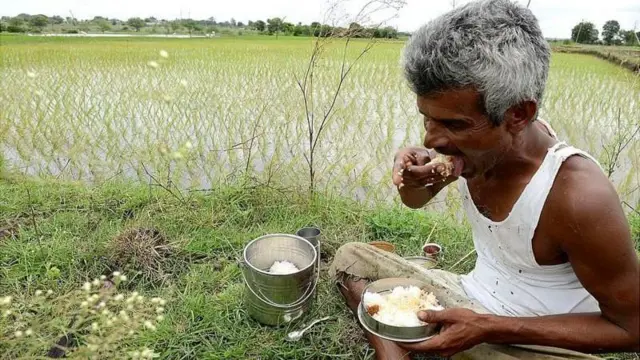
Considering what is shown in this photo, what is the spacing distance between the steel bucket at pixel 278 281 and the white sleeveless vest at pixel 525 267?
0.76 metres

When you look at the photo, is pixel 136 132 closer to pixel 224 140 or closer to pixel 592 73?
pixel 224 140

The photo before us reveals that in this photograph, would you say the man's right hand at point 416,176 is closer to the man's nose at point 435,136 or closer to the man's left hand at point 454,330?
the man's nose at point 435,136

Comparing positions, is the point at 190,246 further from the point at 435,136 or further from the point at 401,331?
the point at 435,136

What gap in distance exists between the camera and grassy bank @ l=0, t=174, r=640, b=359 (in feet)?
6.93

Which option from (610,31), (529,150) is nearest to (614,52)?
(610,31)

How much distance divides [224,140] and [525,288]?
3.64 meters

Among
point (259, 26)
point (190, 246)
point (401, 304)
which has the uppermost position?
point (259, 26)

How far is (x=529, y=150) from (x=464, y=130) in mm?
245

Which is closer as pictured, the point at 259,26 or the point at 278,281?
the point at 278,281

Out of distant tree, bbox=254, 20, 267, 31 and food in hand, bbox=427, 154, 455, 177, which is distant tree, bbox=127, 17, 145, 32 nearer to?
distant tree, bbox=254, 20, 267, 31

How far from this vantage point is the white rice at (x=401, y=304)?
1667 millimetres

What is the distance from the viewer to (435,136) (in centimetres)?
142

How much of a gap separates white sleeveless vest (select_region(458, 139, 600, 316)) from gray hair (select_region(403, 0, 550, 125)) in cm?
23

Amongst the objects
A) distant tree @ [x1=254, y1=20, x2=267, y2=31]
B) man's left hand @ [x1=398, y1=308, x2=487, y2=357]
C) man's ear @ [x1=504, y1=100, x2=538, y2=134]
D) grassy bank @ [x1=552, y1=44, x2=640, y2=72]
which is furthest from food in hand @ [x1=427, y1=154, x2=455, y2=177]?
distant tree @ [x1=254, y1=20, x2=267, y2=31]
